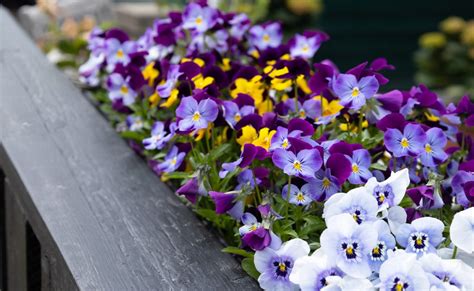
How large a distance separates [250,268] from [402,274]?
31cm

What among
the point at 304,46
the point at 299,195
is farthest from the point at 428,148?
the point at 304,46

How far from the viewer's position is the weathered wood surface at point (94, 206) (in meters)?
1.28

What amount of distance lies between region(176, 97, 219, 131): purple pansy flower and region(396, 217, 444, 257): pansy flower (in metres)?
0.49

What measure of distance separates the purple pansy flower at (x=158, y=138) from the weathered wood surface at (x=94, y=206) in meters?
0.09

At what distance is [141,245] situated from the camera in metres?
1.39

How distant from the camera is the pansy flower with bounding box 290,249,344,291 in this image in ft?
3.55

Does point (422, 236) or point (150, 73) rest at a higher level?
point (422, 236)

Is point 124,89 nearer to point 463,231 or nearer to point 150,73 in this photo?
point 150,73

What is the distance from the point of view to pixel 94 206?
1.57 m

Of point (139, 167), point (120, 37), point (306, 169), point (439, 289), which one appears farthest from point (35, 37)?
point (439, 289)

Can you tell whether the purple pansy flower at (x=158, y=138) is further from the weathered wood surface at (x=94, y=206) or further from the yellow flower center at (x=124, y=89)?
the yellow flower center at (x=124, y=89)

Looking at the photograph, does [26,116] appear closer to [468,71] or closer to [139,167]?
[139,167]

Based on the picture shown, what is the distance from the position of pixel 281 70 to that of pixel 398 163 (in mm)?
315

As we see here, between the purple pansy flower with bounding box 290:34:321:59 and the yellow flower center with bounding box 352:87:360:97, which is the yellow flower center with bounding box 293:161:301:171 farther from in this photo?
the purple pansy flower with bounding box 290:34:321:59
